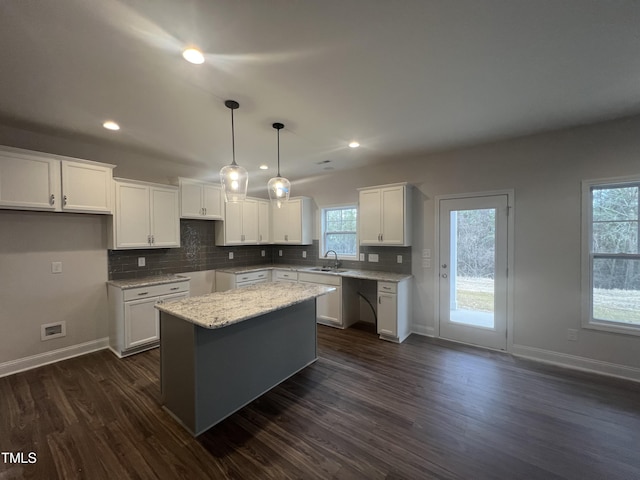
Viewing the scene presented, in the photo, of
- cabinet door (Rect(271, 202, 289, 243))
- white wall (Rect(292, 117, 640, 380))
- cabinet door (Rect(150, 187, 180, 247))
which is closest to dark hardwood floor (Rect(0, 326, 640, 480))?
white wall (Rect(292, 117, 640, 380))

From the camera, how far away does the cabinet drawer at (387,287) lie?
3.67 metres

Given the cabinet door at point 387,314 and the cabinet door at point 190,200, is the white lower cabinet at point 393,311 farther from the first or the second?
the cabinet door at point 190,200

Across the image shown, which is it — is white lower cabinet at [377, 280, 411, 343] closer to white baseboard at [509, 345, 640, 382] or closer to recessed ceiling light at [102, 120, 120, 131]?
white baseboard at [509, 345, 640, 382]

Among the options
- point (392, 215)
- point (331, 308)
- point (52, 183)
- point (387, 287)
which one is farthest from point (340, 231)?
point (52, 183)

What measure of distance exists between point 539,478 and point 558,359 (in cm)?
199

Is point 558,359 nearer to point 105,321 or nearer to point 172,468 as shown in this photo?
point 172,468

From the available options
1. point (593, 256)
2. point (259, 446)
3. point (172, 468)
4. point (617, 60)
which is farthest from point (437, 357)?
point (617, 60)

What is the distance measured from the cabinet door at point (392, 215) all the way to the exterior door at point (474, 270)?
0.56 metres

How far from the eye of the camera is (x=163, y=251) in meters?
4.07

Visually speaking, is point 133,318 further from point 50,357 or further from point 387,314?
Answer: point 387,314

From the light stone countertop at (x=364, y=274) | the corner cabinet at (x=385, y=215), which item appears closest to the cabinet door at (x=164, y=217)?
the light stone countertop at (x=364, y=274)

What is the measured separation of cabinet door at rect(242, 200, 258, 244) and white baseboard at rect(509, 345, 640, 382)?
4.44 metres

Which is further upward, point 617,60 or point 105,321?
point 617,60

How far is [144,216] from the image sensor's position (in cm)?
361
